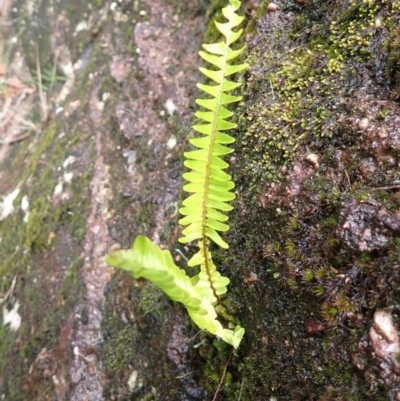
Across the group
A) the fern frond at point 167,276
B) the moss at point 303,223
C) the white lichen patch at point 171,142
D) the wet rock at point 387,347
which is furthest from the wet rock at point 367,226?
the white lichen patch at point 171,142

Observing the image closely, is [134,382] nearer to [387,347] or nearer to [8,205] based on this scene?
[387,347]

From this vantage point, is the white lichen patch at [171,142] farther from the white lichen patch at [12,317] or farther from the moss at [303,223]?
the white lichen patch at [12,317]

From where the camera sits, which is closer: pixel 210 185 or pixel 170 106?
pixel 210 185

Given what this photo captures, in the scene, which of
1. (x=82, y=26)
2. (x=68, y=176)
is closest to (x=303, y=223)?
(x=68, y=176)

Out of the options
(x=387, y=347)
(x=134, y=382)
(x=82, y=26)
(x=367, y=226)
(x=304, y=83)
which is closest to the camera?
(x=387, y=347)

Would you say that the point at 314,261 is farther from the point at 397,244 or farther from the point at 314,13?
the point at 314,13
